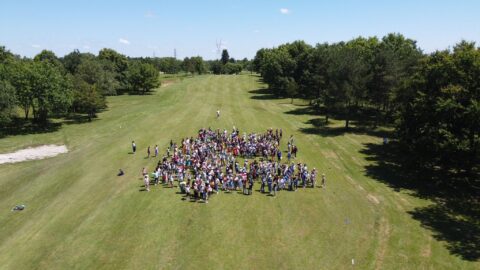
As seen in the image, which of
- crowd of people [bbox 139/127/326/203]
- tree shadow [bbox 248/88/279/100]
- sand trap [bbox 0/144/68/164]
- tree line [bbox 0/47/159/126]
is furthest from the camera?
tree shadow [bbox 248/88/279/100]

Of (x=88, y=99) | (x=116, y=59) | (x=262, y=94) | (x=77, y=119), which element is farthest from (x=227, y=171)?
(x=116, y=59)

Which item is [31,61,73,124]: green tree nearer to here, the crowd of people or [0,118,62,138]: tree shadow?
[0,118,62,138]: tree shadow

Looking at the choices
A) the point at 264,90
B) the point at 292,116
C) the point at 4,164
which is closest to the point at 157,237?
the point at 4,164

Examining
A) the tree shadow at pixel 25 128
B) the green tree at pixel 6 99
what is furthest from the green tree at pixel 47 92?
the green tree at pixel 6 99

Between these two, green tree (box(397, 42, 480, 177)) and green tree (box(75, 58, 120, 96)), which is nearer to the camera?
green tree (box(397, 42, 480, 177))

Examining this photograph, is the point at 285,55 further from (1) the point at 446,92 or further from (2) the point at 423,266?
(2) the point at 423,266

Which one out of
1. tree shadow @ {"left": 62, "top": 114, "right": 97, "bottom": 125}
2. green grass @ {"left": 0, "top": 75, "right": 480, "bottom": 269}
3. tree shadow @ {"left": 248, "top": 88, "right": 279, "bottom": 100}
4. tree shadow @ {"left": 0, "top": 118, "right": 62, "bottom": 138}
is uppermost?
tree shadow @ {"left": 248, "top": 88, "right": 279, "bottom": 100}

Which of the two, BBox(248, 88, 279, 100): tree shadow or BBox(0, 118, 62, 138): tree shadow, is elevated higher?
BBox(248, 88, 279, 100): tree shadow

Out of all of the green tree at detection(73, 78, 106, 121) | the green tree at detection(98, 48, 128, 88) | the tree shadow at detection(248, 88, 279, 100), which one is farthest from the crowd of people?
the green tree at detection(98, 48, 128, 88)
